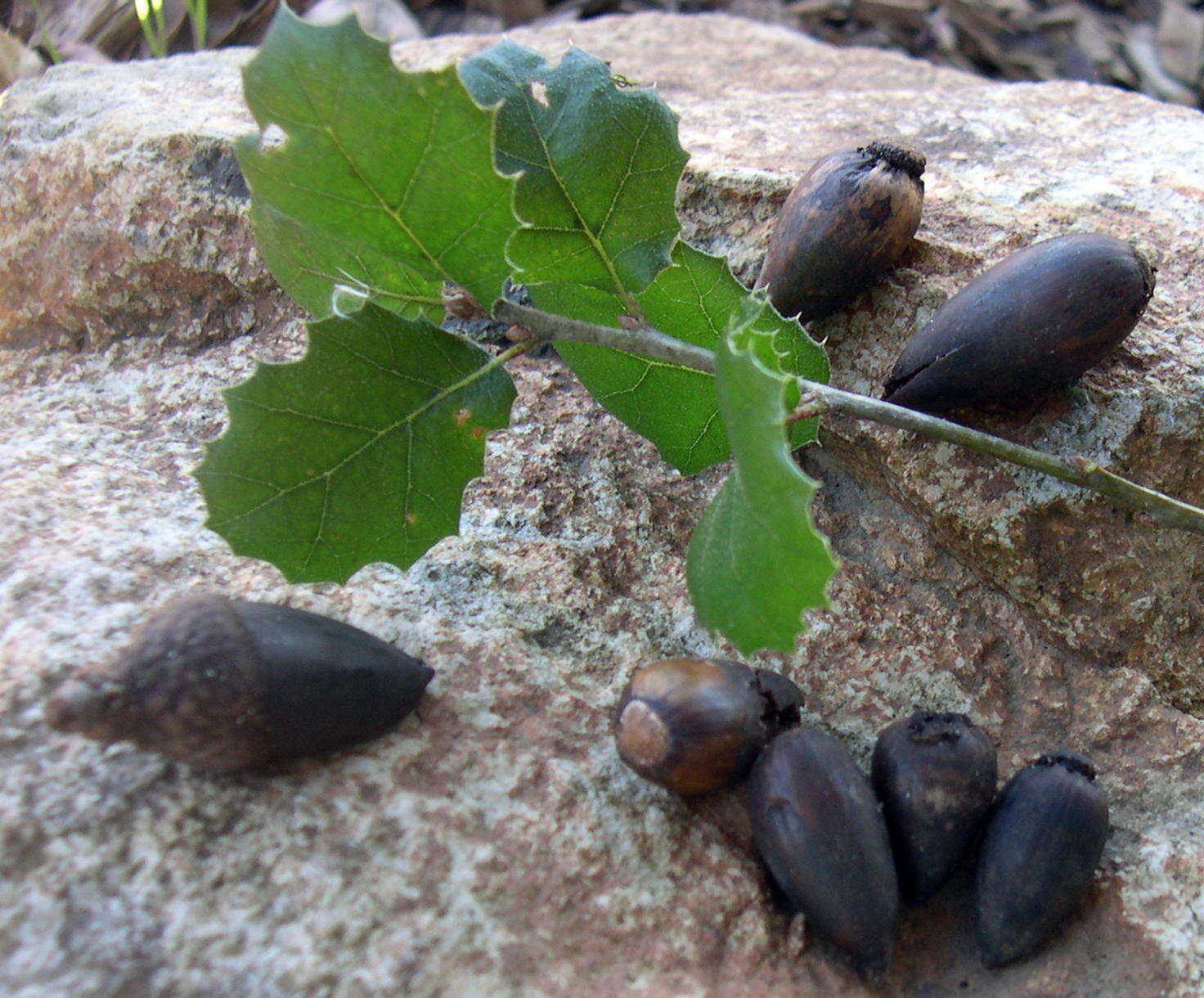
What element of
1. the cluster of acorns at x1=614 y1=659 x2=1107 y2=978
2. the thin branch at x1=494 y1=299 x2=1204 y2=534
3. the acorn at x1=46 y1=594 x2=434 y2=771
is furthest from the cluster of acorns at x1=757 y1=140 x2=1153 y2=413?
the acorn at x1=46 y1=594 x2=434 y2=771

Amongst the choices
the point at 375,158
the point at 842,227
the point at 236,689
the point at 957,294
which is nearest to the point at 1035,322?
the point at 957,294

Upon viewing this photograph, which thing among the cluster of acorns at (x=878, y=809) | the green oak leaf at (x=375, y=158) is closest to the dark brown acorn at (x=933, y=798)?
the cluster of acorns at (x=878, y=809)

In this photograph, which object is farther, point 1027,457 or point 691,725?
point 1027,457

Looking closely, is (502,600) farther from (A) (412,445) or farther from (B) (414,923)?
(B) (414,923)

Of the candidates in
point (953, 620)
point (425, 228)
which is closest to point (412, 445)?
point (425, 228)

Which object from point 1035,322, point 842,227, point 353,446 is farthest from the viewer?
point 842,227

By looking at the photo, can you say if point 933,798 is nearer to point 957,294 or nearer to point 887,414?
point 887,414
